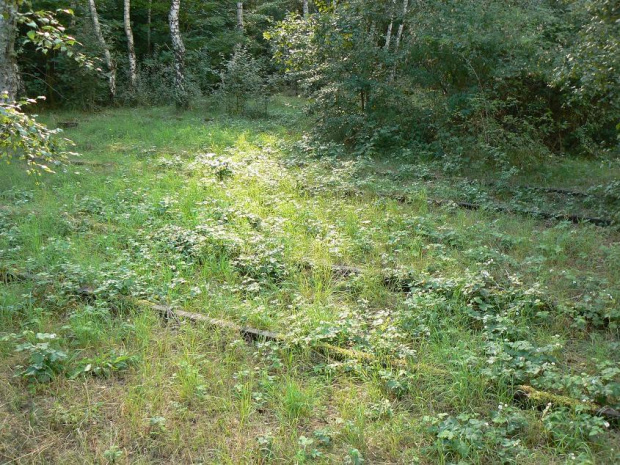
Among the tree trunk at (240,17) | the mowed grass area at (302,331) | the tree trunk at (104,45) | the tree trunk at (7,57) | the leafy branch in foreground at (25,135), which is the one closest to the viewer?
the mowed grass area at (302,331)

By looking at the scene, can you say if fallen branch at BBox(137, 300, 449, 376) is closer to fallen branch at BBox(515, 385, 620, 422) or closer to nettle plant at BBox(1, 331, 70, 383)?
fallen branch at BBox(515, 385, 620, 422)

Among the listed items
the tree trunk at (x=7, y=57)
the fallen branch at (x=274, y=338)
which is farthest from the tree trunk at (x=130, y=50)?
the fallen branch at (x=274, y=338)

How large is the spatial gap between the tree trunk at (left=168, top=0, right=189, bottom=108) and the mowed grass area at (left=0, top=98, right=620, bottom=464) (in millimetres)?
11239

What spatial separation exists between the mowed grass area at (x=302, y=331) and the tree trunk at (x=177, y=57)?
11239mm

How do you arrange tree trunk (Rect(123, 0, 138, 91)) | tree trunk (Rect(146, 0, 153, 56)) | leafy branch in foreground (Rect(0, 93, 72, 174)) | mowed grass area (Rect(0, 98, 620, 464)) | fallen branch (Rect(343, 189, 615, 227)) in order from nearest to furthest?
1. mowed grass area (Rect(0, 98, 620, 464))
2. leafy branch in foreground (Rect(0, 93, 72, 174))
3. fallen branch (Rect(343, 189, 615, 227))
4. tree trunk (Rect(123, 0, 138, 91))
5. tree trunk (Rect(146, 0, 153, 56))

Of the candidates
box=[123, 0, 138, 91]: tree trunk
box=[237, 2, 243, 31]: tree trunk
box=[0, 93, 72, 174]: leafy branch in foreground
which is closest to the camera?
box=[0, 93, 72, 174]: leafy branch in foreground

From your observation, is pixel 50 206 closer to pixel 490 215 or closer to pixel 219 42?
pixel 490 215

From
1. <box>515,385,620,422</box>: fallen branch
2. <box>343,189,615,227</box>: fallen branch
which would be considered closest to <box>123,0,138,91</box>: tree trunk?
<box>343,189,615,227</box>: fallen branch

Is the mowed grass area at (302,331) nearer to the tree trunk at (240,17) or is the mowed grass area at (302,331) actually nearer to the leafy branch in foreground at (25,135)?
the leafy branch in foreground at (25,135)

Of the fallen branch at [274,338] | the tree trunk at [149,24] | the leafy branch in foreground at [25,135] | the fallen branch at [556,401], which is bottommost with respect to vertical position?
the fallen branch at [274,338]

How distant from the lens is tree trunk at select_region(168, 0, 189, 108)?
718 inches

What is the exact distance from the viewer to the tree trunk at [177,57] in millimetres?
18234

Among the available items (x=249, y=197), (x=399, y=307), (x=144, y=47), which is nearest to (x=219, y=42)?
(x=144, y=47)

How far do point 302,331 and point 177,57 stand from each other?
55.8 ft
